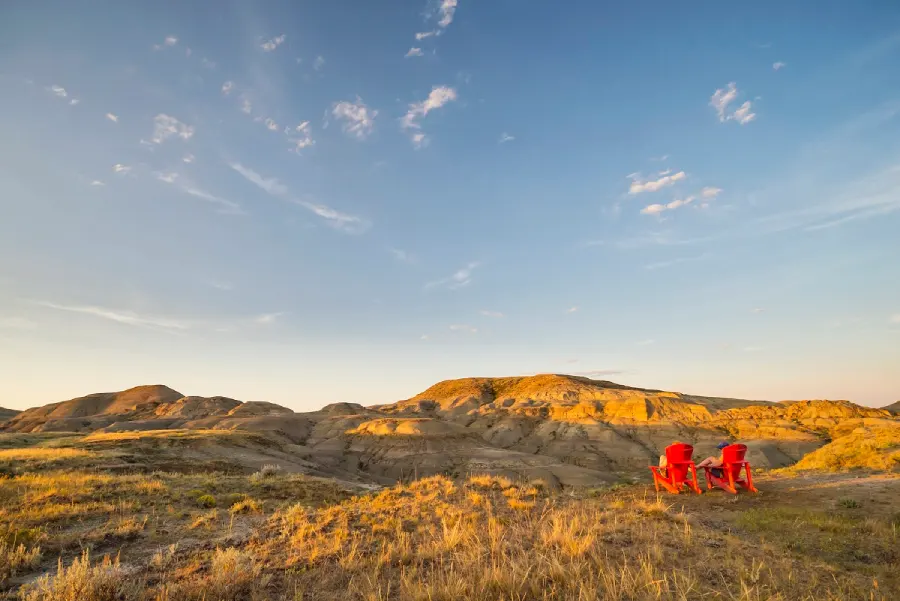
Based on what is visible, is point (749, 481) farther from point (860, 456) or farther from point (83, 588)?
point (83, 588)

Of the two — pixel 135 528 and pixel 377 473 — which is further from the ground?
pixel 135 528

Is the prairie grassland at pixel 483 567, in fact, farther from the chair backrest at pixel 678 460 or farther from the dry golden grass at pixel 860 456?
the dry golden grass at pixel 860 456

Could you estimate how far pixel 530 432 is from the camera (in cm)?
7331

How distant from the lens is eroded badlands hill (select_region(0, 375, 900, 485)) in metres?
47.6

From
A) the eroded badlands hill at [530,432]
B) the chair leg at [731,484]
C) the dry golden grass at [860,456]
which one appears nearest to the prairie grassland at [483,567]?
the chair leg at [731,484]

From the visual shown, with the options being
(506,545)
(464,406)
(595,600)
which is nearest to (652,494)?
(506,545)

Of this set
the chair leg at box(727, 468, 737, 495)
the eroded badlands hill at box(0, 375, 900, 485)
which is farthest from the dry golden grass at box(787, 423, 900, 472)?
the eroded badlands hill at box(0, 375, 900, 485)

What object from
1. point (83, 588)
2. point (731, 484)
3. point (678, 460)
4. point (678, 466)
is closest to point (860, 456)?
point (731, 484)

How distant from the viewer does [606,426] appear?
68.6 metres

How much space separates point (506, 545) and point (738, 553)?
3474 mm

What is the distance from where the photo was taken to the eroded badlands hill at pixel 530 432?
156ft

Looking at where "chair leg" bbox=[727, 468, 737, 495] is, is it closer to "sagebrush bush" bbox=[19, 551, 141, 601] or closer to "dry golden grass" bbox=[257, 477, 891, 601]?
"dry golden grass" bbox=[257, 477, 891, 601]

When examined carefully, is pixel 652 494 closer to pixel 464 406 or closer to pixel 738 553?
pixel 738 553

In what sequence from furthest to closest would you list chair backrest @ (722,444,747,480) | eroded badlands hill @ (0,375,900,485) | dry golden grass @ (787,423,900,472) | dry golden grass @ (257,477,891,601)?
eroded badlands hill @ (0,375,900,485) < dry golden grass @ (787,423,900,472) < chair backrest @ (722,444,747,480) < dry golden grass @ (257,477,891,601)
